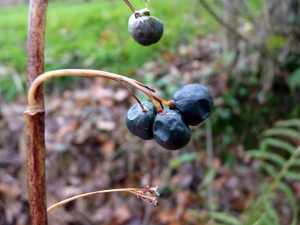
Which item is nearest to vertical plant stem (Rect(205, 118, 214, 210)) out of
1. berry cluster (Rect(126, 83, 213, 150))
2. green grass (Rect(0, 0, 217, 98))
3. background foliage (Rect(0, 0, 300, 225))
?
background foliage (Rect(0, 0, 300, 225))

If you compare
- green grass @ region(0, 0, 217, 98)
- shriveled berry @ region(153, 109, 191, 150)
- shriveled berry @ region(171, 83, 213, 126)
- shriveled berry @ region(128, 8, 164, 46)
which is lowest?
shriveled berry @ region(153, 109, 191, 150)

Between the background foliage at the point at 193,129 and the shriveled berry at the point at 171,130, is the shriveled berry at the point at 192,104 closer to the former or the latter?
the shriveled berry at the point at 171,130

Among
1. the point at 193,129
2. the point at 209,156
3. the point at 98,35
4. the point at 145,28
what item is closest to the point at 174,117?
the point at 145,28

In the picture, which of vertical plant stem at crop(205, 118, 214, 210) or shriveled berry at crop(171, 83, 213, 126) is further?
vertical plant stem at crop(205, 118, 214, 210)

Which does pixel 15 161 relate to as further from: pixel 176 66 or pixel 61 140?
pixel 176 66

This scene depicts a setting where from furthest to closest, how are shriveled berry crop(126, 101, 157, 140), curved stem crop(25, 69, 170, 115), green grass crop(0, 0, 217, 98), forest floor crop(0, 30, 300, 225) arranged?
1. green grass crop(0, 0, 217, 98)
2. forest floor crop(0, 30, 300, 225)
3. shriveled berry crop(126, 101, 157, 140)
4. curved stem crop(25, 69, 170, 115)

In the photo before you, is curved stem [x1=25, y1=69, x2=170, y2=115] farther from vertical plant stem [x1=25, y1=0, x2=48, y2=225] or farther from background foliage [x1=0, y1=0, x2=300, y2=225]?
background foliage [x1=0, y1=0, x2=300, y2=225]
